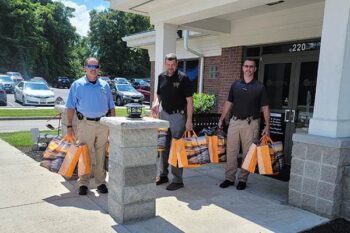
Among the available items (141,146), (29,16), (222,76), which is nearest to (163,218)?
(141,146)

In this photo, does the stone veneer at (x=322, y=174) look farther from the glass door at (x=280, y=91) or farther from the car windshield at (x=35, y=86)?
the car windshield at (x=35, y=86)

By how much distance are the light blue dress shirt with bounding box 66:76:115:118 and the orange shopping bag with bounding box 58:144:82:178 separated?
0.45 m

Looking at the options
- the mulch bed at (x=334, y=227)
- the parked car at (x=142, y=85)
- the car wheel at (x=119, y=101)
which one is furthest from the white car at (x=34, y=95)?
the mulch bed at (x=334, y=227)

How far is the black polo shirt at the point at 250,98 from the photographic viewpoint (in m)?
4.54

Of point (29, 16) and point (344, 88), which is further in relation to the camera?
point (29, 16)

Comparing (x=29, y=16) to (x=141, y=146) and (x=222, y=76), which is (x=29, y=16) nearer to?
(x=222, y=76)

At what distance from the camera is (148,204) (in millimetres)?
3637

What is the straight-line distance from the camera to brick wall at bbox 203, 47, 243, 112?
754 centimetres

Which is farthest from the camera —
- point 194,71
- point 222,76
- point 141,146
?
point 194,71

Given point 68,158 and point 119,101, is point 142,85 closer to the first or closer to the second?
point 119,101

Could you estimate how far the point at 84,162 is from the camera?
13.8ft

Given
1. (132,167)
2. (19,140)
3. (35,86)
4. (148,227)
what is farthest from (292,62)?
(35,86)

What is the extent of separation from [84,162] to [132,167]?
1010 mm

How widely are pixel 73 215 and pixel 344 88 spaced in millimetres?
3358
